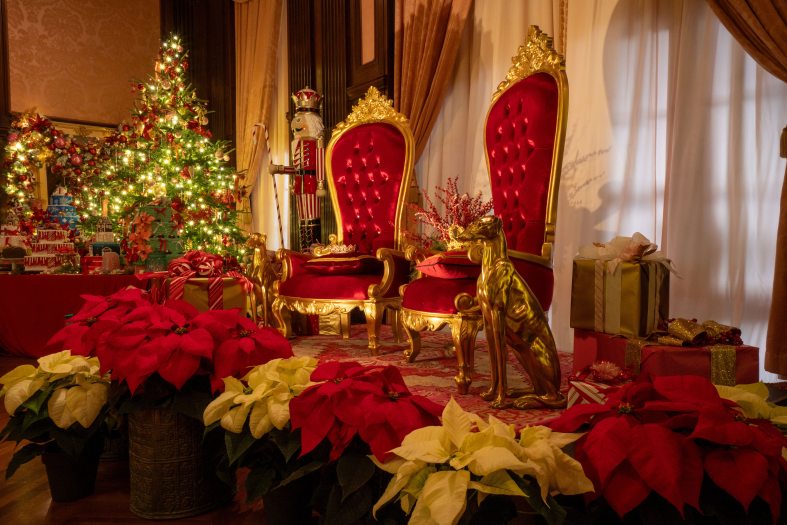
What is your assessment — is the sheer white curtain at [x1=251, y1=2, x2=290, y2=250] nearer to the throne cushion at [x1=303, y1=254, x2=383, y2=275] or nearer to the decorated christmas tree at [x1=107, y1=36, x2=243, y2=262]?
the decorated christmas tree at [x1=107, y1=36, x2=243, y2=262]

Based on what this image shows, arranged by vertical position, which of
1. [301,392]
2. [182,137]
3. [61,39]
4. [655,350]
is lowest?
[655,350]

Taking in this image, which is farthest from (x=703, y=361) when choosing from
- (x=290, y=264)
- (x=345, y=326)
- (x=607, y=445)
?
(x=345, y=326)

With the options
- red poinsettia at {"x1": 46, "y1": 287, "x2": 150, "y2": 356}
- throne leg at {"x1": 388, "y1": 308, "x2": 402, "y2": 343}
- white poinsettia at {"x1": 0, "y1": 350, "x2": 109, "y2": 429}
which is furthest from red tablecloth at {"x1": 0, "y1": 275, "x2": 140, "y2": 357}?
white poinsettia at {"x1": 0, "y1": 350, "x2": 109, "y2": 429}

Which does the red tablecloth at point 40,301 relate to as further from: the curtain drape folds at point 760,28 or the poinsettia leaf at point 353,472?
the curtain drape folds at point 760,28

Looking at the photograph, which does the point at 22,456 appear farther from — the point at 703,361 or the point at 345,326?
the point at 345,326

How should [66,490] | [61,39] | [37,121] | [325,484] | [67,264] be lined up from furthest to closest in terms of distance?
[61,39] < [37,121] < [67,264] < [66,490] < [325,484]

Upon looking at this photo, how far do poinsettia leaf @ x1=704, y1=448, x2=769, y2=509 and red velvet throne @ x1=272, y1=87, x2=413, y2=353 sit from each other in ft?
8.05

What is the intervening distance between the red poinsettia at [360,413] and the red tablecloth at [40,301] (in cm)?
299

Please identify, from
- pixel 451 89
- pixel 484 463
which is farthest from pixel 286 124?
pixel 484 463

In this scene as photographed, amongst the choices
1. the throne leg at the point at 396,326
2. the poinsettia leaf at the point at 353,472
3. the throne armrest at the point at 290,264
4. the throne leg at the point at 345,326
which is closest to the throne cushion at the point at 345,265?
the throne armrest at the point at 290,264

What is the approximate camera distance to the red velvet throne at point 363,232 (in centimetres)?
311

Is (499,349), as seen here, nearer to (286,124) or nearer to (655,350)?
(655,350)

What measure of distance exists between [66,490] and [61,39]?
755 centimetres

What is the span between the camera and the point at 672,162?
2.85 metres
